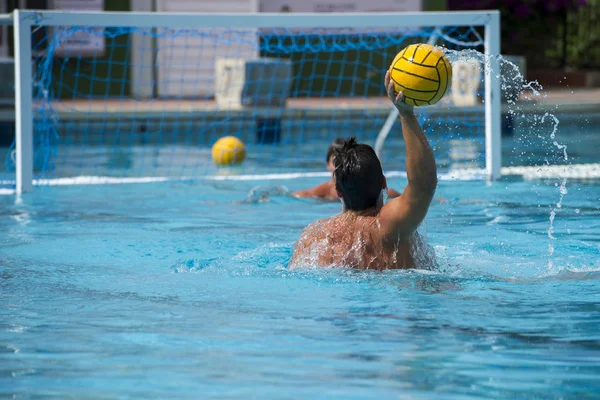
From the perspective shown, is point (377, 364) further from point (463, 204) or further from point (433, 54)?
point (463, 204)

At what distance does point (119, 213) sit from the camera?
7902 millimetres

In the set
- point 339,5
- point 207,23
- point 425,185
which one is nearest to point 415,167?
point 425,185

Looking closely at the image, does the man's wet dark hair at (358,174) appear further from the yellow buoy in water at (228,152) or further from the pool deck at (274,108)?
the pool deck at (274,108)

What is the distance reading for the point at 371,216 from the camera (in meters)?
4.59

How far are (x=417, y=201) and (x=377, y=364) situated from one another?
0.86 metres

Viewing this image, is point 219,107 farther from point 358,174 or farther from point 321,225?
point 358,174

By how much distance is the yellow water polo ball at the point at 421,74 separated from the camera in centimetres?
418

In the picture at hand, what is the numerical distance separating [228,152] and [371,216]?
684 cm

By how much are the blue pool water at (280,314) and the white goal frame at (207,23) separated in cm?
157

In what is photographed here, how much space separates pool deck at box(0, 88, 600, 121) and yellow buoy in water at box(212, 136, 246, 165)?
240 cm

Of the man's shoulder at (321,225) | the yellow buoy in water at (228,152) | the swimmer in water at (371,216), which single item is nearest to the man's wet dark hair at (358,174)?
the swimmer in water at (371,216)

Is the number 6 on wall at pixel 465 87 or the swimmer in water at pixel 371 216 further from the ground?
the number 6 on wall at pixel 465 87

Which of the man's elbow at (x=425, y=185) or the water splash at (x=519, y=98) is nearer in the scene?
the man's elbow at (x=425, y=185)

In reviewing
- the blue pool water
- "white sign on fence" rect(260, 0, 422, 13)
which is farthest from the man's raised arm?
"white sign on fence" rect(260, 0, 422, 13)
